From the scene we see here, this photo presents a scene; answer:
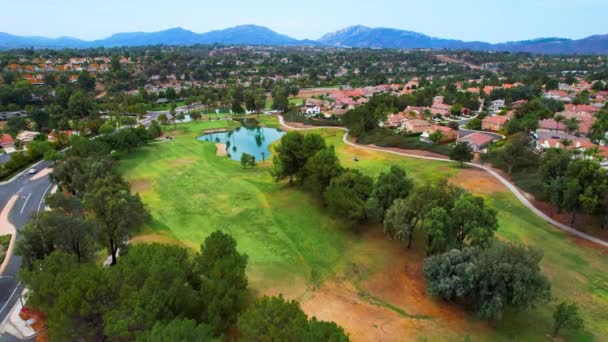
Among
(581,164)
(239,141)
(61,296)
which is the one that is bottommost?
(239,141)

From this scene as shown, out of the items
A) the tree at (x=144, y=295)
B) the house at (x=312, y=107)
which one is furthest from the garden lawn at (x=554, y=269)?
the house at (x=312, y=107)

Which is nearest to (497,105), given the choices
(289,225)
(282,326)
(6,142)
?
(289,225)

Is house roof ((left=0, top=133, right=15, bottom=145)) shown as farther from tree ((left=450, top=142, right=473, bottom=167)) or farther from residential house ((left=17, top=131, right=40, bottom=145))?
tree ((left=450, top=142, right=473, bottom=167))

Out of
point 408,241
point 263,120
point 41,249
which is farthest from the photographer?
point 263,120

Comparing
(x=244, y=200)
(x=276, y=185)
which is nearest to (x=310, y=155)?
(x=276, y=185)

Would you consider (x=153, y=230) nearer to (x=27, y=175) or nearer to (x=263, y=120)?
(x=27, y=175)

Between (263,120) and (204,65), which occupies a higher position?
(204,65)

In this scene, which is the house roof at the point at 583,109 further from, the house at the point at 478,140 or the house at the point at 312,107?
the house at the point at 312,107
